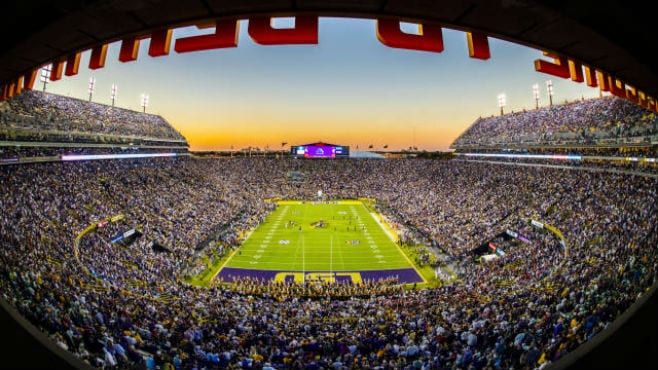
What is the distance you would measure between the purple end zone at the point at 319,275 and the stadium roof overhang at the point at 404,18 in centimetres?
1919

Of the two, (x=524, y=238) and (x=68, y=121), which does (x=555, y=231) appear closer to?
(x=524, y=238)

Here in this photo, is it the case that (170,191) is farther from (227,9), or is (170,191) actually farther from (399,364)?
(227,9)

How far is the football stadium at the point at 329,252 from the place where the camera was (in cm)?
838

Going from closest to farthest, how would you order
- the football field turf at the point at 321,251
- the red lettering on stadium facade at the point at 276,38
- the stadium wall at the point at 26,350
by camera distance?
the stadium wall at the point at 26,350 < the red lettering on stadium facade at the point at 276,38 < the football field turf at the point at 321,251

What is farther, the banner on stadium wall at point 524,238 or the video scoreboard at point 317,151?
the video scoreboard at point 317,151

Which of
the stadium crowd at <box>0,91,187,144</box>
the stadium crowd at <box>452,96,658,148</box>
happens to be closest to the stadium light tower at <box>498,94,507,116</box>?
the stadium crowd at <box>452,96,658,148</box>

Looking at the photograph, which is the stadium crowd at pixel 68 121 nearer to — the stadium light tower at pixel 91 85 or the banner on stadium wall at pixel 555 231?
the stadium light tower at pixel 91 85

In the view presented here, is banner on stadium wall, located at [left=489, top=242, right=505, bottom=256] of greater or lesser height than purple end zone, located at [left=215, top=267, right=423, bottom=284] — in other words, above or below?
above

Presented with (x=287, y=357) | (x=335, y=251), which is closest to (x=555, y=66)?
(x=287, y=357)

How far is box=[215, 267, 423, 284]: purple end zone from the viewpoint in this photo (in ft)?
69.2

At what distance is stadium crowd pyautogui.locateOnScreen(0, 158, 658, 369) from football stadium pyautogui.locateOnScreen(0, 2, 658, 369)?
110mm

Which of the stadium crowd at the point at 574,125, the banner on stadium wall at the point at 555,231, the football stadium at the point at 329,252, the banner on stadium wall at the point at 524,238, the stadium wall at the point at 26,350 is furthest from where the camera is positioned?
the stadium crowd at the point at 574,125

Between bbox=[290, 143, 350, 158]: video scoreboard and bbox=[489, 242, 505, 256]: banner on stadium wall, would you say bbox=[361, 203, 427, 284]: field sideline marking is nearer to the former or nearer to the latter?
bbox=[489, 242, 505, 256]: banner on stadium wall

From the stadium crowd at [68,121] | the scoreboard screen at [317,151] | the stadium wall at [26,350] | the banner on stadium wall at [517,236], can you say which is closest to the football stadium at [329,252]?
the stadium wall at [26,350]
